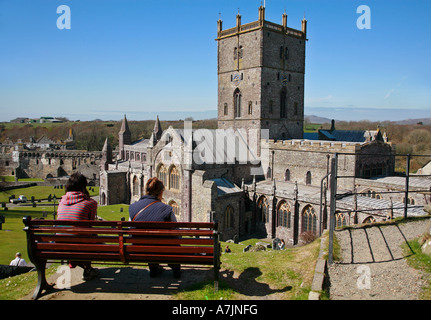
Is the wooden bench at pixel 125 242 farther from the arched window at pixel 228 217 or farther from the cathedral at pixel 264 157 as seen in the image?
the arched window at pixel 228 217

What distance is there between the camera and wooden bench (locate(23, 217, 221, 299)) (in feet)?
20.3

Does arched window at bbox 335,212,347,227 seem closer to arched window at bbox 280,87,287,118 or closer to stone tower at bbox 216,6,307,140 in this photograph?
stone tower at bbox 216,6,307,140

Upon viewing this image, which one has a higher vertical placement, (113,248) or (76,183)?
(76,183)

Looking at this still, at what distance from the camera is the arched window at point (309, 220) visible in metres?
24.6

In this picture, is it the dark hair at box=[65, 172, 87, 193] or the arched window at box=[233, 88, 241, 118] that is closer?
the dark hair at box=[65, 172, 87, 193]

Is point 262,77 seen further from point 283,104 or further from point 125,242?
point 125,242

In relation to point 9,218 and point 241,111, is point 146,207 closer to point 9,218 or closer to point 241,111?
point 241,111

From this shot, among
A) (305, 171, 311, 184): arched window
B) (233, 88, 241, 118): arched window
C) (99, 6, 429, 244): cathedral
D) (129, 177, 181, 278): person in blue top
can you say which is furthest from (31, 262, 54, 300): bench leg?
(233, 88, 241, 118): arched window

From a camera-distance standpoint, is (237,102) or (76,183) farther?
(237,102)

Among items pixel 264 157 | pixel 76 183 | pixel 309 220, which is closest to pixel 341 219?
pixel 309 220

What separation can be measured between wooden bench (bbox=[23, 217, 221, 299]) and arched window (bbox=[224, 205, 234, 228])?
20.4m

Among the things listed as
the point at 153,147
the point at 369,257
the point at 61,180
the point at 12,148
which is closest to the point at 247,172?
the point at 153,147

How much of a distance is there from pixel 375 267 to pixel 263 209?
66.7 ft

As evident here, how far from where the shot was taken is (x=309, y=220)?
24922 millimetres
